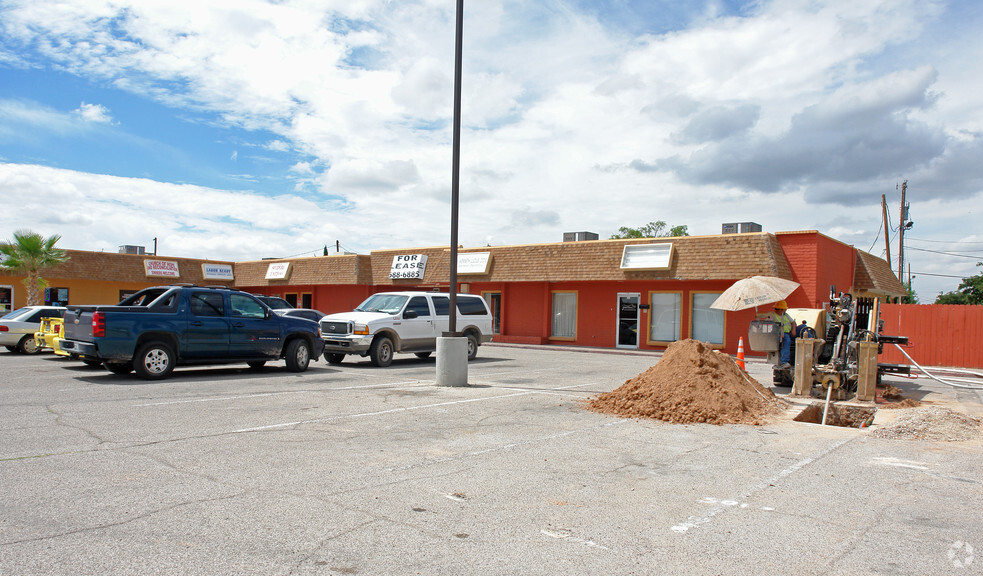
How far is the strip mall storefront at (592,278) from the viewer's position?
2325 cm

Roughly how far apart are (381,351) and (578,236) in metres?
15.1

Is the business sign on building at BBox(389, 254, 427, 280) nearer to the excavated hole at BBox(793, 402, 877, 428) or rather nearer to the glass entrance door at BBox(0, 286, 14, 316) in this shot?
the glass entrance door at BBox(0, 286, 14, 316)

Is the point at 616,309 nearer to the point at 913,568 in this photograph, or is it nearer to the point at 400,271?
the point at 400,271

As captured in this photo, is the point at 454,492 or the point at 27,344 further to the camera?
the point at 27,344

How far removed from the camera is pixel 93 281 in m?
38.8

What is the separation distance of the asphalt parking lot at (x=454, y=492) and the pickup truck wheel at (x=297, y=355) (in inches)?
191

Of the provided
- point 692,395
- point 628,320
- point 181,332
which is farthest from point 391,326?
point 628,320

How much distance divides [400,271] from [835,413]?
24.6 m

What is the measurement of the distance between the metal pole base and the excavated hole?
606 cm

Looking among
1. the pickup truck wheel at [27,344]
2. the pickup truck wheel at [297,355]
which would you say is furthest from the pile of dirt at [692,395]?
the pickup truck wheel at [27,344]

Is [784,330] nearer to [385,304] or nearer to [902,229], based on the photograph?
[385,304]

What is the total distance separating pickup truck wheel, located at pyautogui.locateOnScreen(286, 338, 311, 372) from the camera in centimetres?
1566

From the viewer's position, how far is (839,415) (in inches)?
452

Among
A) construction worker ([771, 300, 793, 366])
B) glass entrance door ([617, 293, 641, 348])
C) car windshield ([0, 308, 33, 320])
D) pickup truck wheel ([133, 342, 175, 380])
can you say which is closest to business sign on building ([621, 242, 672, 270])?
glass entrance door ([617, 293, 641, 348])
